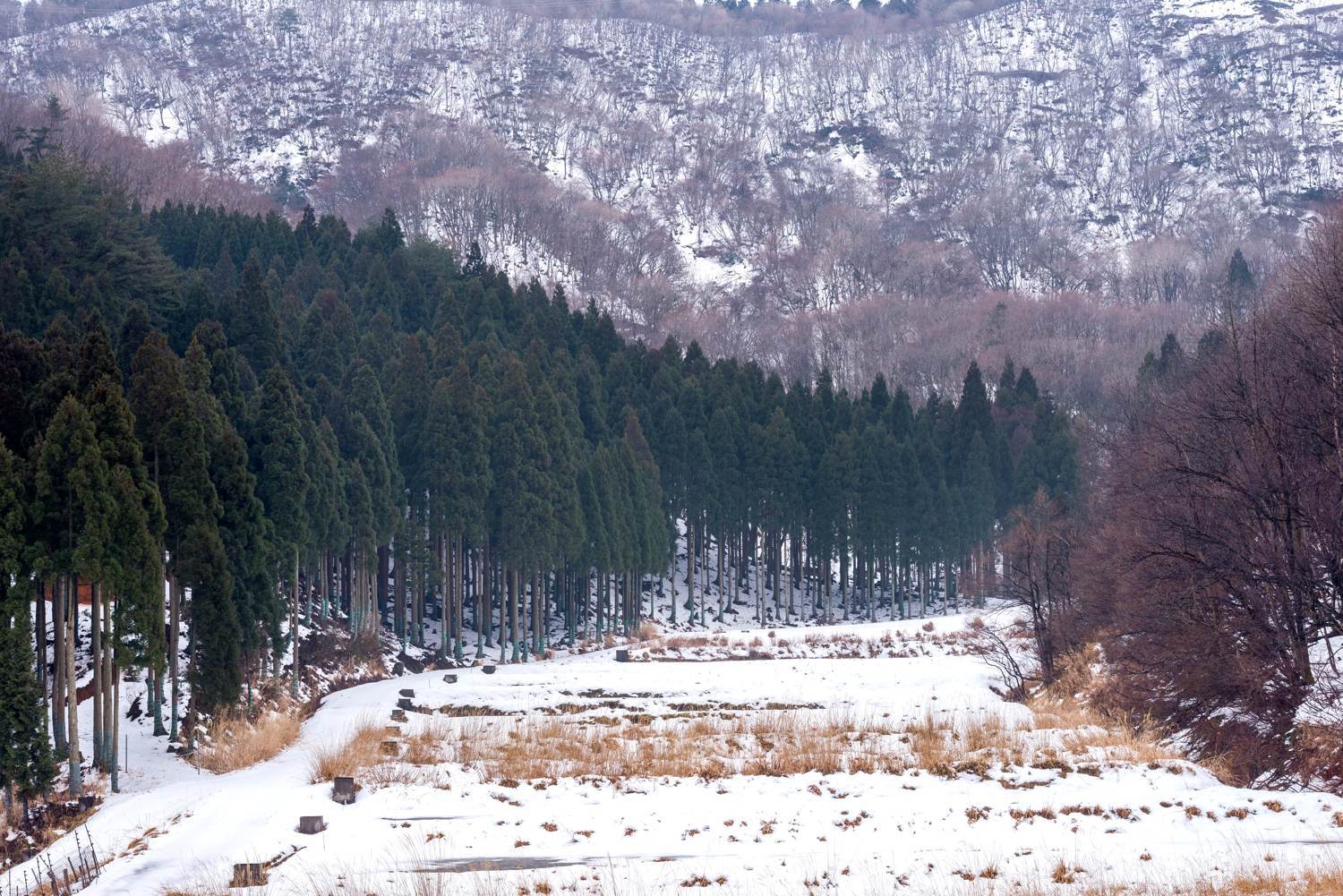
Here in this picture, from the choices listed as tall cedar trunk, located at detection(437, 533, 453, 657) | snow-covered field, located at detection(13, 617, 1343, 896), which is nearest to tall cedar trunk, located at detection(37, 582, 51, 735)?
snow-covered field, located at detection(13, 617, 1343, 896)

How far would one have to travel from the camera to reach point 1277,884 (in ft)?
40.5

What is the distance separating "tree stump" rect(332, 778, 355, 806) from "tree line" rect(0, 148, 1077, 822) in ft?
30.0

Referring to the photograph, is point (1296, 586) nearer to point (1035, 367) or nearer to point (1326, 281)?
point (1326, 281)

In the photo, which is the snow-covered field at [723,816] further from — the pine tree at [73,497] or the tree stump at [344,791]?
the pine tree at [73,497]

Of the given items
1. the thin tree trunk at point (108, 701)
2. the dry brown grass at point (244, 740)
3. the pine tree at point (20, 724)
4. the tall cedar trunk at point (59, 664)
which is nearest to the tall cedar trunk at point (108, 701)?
the thin tree trunk at point (108, 701)

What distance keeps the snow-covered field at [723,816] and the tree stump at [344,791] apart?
200 mm

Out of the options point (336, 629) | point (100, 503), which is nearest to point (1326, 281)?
point (100, 503)

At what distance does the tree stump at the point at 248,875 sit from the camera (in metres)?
14.0

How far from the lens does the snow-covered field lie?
13766 millimetres

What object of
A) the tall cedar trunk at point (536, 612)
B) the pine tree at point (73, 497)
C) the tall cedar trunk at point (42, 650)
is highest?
the pine tree at point (73, 497)

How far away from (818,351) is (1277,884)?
155 m

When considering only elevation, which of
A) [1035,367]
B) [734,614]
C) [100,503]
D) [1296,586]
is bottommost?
[734,614]

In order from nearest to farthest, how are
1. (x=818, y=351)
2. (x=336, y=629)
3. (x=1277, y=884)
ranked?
(x=1277, y=884), (x=336, y=629), (x=818, y=351)

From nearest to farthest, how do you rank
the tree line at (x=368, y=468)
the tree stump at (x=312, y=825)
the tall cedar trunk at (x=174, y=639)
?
the tree stump at (x=312, y=825) → the tree line at (x=368, y=468) → the tall cedar trunk at (x=174, y=639)
